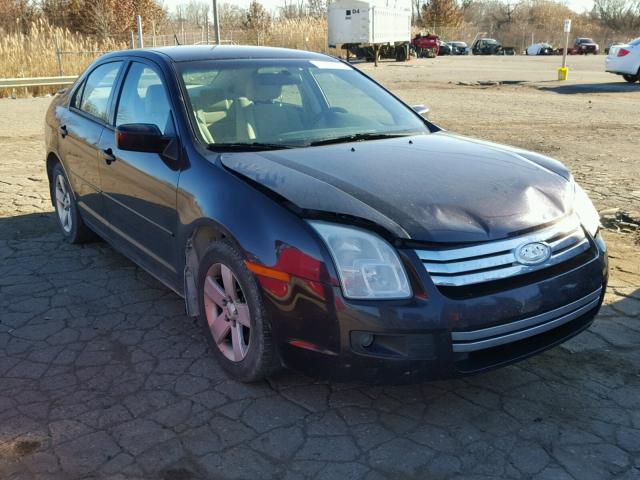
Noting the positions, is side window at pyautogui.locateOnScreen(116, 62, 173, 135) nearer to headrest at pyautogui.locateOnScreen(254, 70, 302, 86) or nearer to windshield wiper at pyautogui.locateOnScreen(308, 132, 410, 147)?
headrest at pyautogui.locateOnScreen(254, 70, 302, 86)

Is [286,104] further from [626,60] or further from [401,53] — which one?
[401,53]

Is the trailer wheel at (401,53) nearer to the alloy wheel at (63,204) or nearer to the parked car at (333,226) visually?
the alloy wheel at (63,204)

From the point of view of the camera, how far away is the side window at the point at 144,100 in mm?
3848

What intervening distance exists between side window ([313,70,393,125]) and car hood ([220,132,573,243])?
602mm

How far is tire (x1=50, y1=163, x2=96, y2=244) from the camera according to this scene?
5.30 meters

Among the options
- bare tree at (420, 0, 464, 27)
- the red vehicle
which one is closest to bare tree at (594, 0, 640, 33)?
bare tree at (420, 0, 464, 27)

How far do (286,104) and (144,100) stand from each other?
919 mm

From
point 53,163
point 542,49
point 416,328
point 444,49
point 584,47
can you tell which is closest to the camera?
point 416,328

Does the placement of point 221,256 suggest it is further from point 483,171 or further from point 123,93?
point 123,93

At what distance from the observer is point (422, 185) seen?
3.06 m

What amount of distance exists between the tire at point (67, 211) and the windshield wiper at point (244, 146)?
7.27 feet

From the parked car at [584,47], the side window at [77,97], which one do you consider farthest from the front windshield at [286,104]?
the parked car at [584,47]

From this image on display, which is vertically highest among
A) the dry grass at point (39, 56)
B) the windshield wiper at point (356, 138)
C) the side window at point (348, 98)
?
the dry grass at point (39, 56)

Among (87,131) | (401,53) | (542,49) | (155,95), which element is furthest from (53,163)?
(542,49)
